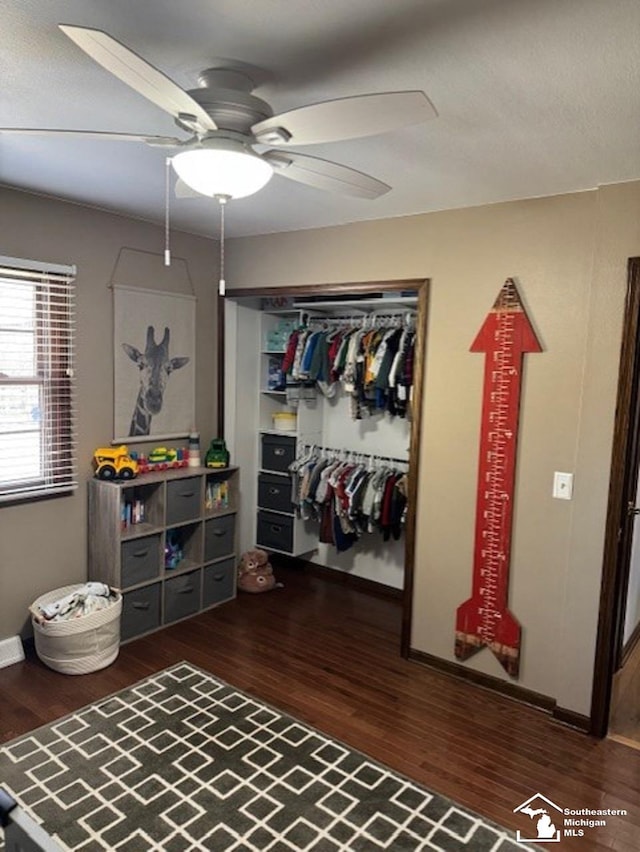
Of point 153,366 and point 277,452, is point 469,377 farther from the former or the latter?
point 153,366

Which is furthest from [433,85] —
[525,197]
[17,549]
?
[17,549]

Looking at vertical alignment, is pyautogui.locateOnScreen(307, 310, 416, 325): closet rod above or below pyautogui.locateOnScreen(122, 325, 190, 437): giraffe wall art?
above

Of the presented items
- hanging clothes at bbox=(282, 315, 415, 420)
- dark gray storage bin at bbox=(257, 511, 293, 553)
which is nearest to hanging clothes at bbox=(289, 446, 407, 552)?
dark gray storage bin at bbox=(257, 511, 293, 553)

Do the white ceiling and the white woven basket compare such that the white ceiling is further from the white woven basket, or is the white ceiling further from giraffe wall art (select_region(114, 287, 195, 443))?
the white woven basket

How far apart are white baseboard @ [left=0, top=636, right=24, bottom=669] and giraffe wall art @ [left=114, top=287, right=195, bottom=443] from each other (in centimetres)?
125

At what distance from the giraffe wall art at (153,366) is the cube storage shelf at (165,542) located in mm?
331

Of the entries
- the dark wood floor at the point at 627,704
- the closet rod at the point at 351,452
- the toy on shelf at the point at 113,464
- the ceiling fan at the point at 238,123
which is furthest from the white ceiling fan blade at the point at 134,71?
the dark wood floor at the point at 627,704

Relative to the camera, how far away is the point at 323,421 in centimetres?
454

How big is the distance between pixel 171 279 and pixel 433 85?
2535 millimetres

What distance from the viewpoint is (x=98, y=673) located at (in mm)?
3080

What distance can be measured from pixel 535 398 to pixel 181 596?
8.04 feet

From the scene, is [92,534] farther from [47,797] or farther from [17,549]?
[47,797]

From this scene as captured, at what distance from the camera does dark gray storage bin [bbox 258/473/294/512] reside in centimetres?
442

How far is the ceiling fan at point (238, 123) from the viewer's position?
50.3 inches
